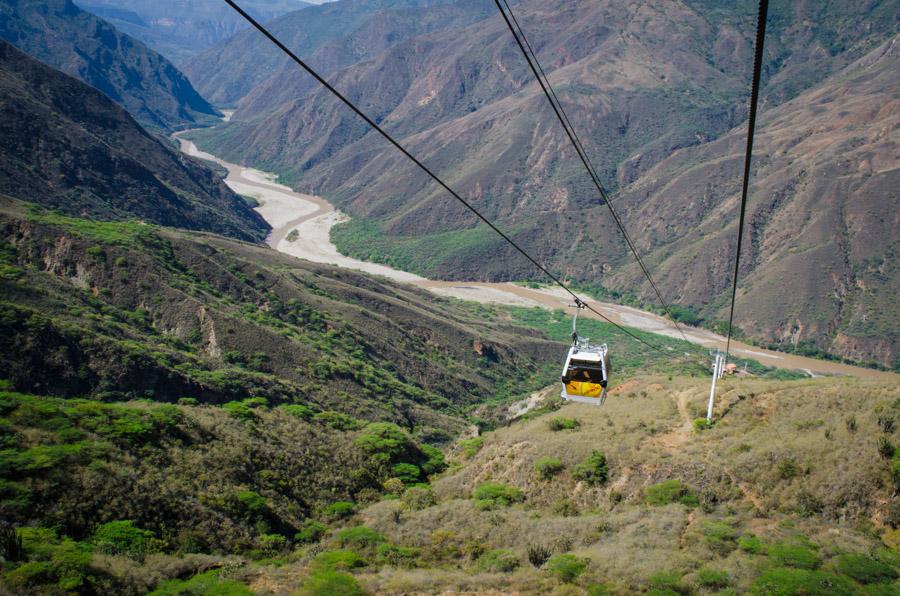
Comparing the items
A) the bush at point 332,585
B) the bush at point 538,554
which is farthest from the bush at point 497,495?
the bush at point 332,585

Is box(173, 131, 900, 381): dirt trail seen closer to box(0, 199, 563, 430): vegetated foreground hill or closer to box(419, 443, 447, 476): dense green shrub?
box(0, 199, 563, 430): vegetated foreground hill

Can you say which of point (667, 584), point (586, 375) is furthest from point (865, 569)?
point (586, 375)

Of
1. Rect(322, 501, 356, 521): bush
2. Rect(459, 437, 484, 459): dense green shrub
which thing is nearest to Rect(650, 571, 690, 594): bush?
Rect(322, 501, 356, 521): bush

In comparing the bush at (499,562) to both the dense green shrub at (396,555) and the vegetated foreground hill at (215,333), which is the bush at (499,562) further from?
the vegetated foreground hill at (215,333)

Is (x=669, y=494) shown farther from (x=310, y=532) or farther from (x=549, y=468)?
(x=310, y=532)

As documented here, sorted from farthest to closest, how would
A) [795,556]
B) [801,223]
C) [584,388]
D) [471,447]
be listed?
[801,223] → [471,447] → [584,388] → [795,556]

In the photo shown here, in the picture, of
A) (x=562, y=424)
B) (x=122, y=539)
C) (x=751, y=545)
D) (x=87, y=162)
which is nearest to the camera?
(x=751, y=545)

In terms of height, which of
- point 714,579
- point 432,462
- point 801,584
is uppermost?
point 801,584
